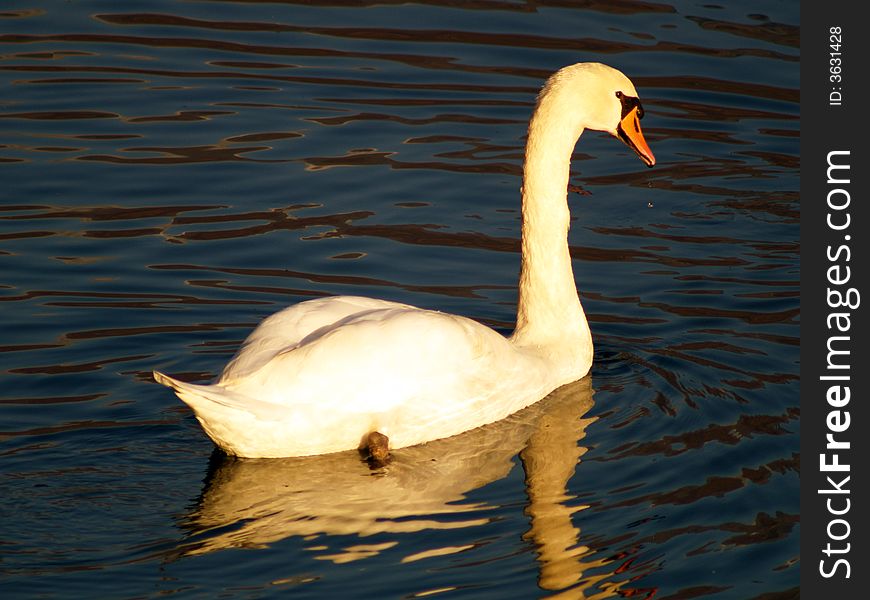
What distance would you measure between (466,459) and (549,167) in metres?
2.09

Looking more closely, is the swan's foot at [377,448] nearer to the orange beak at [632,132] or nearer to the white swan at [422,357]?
the white swan at [422,357]

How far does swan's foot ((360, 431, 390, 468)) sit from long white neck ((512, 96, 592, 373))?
5.37 ft

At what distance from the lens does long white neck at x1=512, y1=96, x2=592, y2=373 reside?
9281mm

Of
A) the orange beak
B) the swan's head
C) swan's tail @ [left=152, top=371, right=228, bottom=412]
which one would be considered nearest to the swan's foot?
swan's tail @ [left=152, top=371, right=228, bottom=412]

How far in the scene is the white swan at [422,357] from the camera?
764cm

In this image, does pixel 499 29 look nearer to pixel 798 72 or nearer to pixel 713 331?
pixel 798 72

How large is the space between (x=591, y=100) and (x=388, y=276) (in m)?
2.13

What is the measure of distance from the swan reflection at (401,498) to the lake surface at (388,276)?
0.02 metres

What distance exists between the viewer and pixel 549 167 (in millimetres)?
9312

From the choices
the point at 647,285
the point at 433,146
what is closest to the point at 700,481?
the point at 647,285

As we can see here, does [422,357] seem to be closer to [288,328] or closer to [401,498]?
[288,328]

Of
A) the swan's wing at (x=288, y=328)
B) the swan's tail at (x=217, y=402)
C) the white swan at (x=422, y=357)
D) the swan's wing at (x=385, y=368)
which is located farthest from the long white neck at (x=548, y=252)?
the swan's tail at (x=217, y=402)

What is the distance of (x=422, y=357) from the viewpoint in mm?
8023

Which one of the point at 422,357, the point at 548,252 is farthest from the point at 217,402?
the point at 548,252
